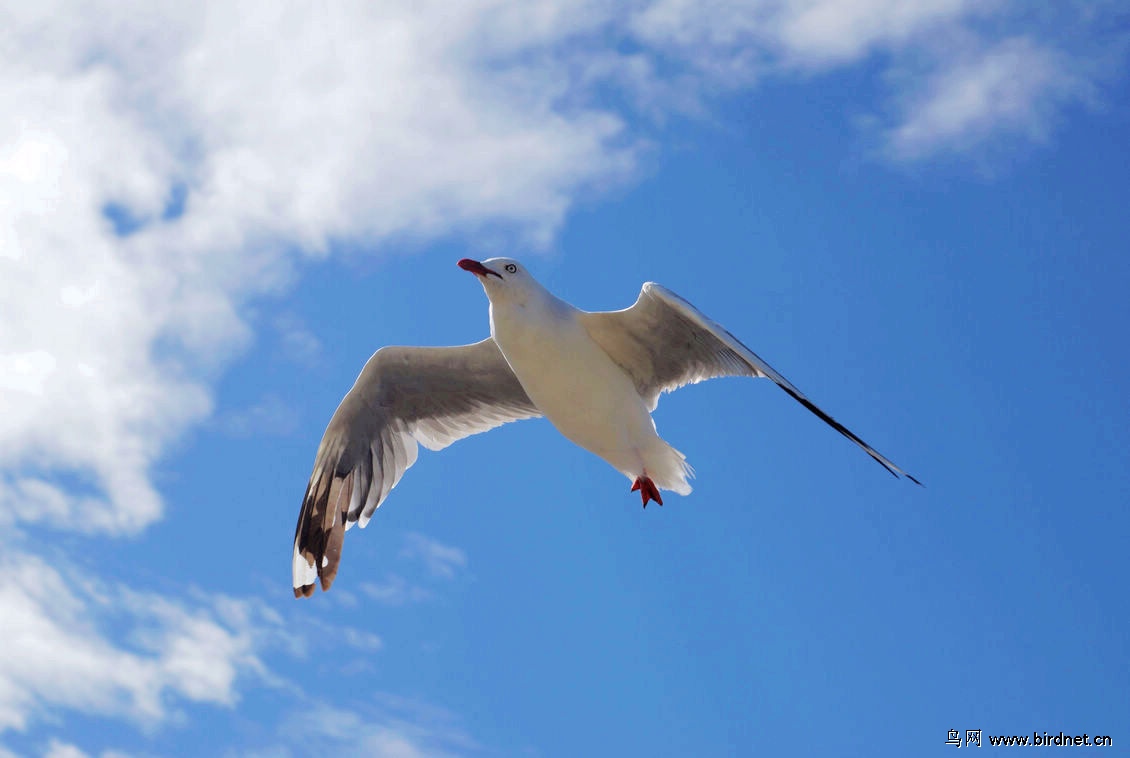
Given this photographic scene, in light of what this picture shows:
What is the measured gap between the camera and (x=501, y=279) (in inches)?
308

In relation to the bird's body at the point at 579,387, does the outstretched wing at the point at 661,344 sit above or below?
above

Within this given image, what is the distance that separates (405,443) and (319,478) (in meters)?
0.69

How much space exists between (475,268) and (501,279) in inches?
7.1

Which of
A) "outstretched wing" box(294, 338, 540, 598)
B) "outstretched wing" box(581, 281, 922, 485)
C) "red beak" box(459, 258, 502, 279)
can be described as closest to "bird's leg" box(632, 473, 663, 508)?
"outstretched wing" box(581, 281, 922, 485)

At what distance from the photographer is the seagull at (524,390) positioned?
7.82 meters

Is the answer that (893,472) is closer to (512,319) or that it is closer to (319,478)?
(512,319)

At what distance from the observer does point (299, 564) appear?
937cm

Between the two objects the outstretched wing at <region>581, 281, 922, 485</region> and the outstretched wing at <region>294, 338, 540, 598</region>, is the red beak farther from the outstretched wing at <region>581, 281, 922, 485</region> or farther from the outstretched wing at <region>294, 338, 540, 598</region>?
the outstretched wing at <region>294, 338, 540, 598</region>

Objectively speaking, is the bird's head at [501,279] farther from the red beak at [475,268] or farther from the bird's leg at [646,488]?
the bird's leg at [646,488]

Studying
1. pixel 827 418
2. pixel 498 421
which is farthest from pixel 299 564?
pixel 827 418

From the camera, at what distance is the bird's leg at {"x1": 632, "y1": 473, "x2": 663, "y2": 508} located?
8336 millimetres

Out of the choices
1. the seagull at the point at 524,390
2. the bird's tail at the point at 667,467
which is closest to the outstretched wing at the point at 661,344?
the seagull at the point at 524,390

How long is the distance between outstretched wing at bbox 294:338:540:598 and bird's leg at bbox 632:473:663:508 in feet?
4.10

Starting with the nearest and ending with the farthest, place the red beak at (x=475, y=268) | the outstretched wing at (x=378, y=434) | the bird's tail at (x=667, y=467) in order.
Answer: the red beak at (x=475, y=268), the bird's tail at (x=667, y=467), the outstretched wing at (x=378, y=434)
